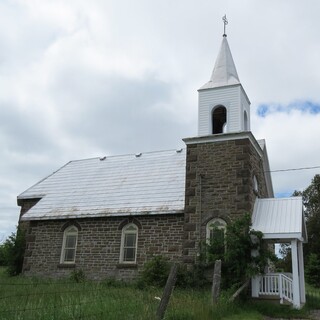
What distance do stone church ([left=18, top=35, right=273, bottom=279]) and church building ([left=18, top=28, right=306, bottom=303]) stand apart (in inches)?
1.7

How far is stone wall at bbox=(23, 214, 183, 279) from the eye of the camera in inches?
737

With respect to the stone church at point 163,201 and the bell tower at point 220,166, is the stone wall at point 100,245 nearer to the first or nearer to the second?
the stone church at point 163,201

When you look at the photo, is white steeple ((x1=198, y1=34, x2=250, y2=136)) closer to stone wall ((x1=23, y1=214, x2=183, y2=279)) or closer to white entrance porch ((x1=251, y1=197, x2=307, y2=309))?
white entrance porch ((x1=251, y1=197, x2=307, y2=309))

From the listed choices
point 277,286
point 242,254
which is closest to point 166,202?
point 242,254

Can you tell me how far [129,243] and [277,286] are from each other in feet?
23.4

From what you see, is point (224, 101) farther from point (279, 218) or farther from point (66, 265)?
point (66, 265)

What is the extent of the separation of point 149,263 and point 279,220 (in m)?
5.52

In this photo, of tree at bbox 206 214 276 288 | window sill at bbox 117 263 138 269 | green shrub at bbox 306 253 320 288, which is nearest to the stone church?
window sill at bbox 117 263 138 269

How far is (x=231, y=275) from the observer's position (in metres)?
15.3

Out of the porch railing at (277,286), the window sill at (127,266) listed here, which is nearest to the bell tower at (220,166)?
the porch railing at (277,286)

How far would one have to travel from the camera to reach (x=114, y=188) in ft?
73.3

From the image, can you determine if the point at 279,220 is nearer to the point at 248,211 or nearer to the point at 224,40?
the point at 248,211

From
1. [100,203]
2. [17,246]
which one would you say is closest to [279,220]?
[100,203]

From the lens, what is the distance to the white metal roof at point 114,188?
786 inches
